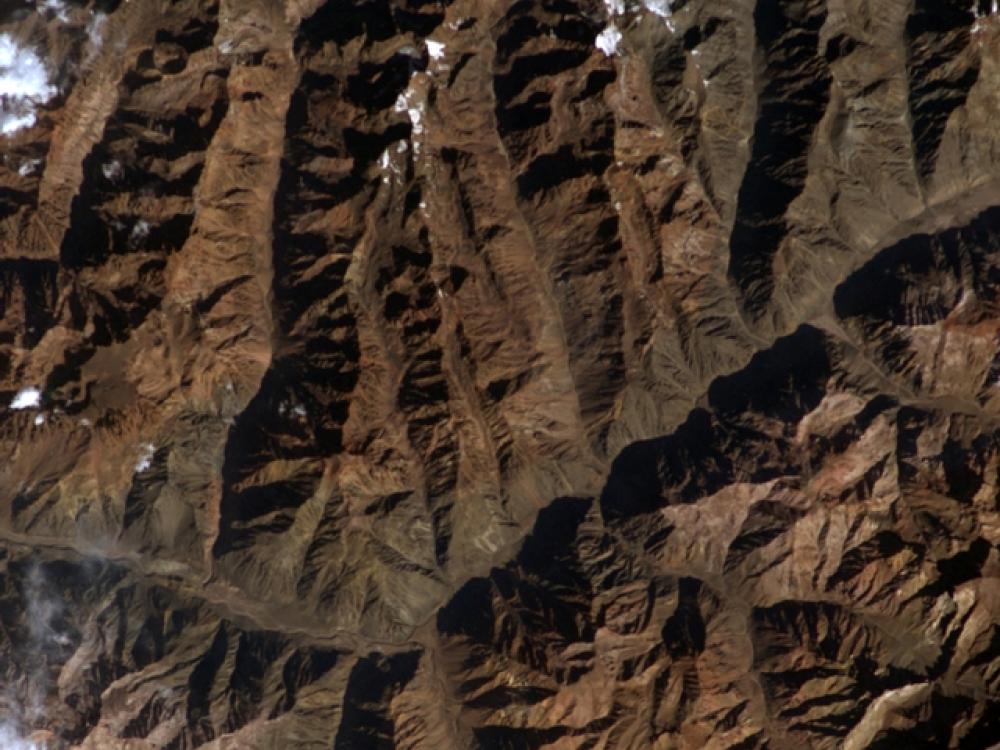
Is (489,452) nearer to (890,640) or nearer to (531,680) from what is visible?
(531,680)

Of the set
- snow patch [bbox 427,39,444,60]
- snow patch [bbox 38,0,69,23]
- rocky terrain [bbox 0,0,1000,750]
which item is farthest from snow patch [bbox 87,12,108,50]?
snow patch [bbox 427,39,444,60]

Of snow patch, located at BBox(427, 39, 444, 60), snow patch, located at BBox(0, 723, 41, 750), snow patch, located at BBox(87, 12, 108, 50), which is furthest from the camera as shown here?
snow patch, located at BBox(0, 723, 41, 750)

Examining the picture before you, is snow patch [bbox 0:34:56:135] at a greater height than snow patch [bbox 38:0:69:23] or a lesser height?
lesser

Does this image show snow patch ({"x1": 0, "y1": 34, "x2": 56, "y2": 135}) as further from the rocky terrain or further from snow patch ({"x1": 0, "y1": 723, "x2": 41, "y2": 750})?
snow patch ({"x1": 0, "y1": 723, "x2": 41, "y2": 750})

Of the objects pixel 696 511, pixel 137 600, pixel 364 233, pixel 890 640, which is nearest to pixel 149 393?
pixel 137 600

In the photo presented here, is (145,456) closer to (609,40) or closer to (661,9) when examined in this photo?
(609,40)

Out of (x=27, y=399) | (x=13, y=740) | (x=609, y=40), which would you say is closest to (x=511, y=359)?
(x=609, y=40)

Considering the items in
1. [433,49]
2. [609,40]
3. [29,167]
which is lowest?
[609,40]
